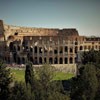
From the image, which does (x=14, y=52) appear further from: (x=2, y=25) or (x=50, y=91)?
(x=50, y=91)

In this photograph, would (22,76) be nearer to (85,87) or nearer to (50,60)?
(50,60)

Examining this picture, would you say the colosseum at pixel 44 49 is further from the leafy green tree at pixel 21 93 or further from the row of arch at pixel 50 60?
the leafy green tree at pixel 21 93

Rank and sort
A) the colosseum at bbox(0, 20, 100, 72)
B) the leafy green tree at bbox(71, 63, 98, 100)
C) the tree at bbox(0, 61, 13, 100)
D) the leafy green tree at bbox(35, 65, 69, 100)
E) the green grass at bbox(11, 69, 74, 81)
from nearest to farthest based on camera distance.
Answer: the leafy green tree at bbox(35, 65, 69, 100), the leafy green tree at bbox(71, 63, 98, 100), the tree at bbox(0, 61, 13, 100), the green grass at bbox(11, 69, 74, 81), the colosseum at bbox(0, 20, 100, 72)

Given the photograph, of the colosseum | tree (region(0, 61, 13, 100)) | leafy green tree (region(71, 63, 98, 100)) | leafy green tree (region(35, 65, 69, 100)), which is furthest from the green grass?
leafy green tree (region(71, 63, 98, 100))

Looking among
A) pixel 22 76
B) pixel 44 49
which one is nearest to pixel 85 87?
pixel 22 76

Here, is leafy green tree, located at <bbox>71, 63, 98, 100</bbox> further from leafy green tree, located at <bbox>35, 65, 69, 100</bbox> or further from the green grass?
the green grass

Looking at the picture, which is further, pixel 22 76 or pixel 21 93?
pixel 22 76

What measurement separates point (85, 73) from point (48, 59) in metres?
34.5

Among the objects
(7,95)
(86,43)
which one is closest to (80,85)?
(7,95)

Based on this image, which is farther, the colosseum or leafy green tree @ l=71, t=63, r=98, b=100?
the colosseum

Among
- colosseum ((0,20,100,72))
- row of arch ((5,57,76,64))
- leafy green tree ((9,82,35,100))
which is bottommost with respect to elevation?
leafy green tree ((9,82,35,100))

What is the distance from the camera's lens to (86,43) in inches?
2790

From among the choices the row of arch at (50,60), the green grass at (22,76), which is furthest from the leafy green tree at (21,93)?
the row of arch at (50,60)

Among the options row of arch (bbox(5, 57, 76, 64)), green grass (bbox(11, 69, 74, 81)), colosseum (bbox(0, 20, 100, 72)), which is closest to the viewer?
green grass (bbox(11, 69, 74, 81))
